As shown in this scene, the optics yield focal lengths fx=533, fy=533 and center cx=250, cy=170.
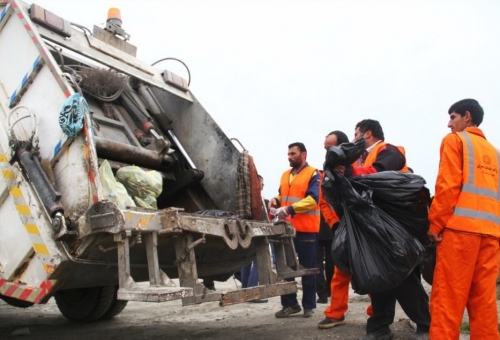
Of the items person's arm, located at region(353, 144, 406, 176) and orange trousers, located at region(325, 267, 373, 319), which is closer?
person's arm, located at region(353, 144, 406, 176)

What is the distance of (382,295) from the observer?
3447 millimetres

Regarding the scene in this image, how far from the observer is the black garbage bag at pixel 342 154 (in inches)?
125

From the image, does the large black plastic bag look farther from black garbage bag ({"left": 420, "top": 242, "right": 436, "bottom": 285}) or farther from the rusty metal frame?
the rusty metal frame

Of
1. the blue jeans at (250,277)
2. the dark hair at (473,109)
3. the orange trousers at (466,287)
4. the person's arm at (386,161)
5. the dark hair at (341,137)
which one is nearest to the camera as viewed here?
the orange trousers at (466,287)

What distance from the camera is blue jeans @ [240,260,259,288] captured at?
5990 mm

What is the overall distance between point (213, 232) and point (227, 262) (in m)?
1.09

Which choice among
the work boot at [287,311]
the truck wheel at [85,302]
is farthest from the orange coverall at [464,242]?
the truck wheel at [85,302]

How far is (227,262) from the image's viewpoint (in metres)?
4.12

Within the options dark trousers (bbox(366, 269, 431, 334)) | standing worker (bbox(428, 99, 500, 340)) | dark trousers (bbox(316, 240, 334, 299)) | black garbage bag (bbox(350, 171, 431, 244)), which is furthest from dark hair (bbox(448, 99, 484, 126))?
dark trousers (bbox(316, 240, 334, 299))

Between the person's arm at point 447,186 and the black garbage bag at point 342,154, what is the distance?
519 mm

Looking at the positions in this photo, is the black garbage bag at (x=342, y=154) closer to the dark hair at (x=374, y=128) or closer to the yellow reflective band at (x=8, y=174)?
the dark hair at (x=374, y=128)

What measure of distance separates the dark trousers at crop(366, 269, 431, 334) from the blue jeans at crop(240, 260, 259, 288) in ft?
Answer: 8.47

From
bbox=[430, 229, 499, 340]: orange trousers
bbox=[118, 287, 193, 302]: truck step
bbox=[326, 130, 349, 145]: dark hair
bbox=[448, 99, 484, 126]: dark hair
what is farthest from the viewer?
bbox=[326, 130, 349, 145]: dark hair

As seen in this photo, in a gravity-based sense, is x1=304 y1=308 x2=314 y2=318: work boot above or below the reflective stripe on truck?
below
